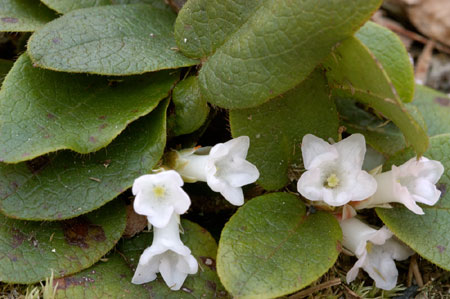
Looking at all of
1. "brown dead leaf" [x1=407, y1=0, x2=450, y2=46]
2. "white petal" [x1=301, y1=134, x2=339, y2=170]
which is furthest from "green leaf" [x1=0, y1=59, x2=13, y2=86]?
"brown dead leaf" [x1=407, y1=0, x2=450, y2=46]

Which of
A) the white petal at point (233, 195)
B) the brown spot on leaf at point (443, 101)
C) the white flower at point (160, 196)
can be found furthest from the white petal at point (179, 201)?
the brown spot on leaf at point (443, 101)

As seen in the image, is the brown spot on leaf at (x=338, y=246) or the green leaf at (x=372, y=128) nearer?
the brown spot on leaf at (x=338, y=246)

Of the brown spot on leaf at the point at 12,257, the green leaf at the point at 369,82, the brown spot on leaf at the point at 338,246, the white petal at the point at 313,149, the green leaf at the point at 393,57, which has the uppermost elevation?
the green leaf at the point at 369,82

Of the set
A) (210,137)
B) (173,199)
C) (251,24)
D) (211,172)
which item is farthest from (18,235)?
(251,24)

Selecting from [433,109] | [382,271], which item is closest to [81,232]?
[382,271]

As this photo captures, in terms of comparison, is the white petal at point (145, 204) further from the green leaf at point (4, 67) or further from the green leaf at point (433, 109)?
the green leaf at point (433, 109)

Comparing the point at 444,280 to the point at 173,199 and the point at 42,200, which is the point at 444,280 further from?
the point at 42,200
